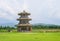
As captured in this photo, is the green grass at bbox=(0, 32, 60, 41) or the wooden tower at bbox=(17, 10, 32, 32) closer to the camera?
the green grass at bbox=(0, 32, 60, 41)

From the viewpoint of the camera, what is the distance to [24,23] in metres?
53.5

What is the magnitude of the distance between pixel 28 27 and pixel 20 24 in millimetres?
2389

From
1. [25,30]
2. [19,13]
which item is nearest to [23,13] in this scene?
[19,13]

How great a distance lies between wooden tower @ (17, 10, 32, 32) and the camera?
52.8 meters

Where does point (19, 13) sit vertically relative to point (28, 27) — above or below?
above

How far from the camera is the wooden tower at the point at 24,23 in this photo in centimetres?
5278

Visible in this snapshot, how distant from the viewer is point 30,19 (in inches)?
2089

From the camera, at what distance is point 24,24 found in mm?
52875

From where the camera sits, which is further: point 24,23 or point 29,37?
point 24,23

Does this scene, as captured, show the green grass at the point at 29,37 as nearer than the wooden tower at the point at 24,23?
Yes

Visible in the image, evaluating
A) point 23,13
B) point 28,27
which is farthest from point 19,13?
point 28,27

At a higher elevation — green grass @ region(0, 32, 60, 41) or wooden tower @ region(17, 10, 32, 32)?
wooden tower @ region(17, 10, 32, 32)

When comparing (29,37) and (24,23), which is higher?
(24,23)

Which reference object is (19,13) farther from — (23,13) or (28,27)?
(28,27)
